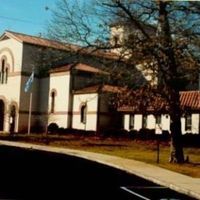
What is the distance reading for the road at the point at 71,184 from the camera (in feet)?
49.8

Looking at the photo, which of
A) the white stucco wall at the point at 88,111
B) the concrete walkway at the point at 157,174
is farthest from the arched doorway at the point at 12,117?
the concrete walkway at the point at 157,174

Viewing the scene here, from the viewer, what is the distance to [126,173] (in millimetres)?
23266

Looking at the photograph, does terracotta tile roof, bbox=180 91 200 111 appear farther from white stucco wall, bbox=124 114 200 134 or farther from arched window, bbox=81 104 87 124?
arched window, bbox=81 104 87 124

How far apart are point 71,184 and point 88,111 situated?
42.5 metres

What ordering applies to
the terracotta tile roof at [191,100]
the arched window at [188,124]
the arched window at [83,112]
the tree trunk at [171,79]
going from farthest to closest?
the arched window at [83,112]
the arched window at [188,124]
the terracotta tile roof at [191,100]
the tree trunk at [171,79]

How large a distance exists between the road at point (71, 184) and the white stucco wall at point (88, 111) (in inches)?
1364

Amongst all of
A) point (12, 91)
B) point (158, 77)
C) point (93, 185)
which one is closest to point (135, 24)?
point (158, 77)

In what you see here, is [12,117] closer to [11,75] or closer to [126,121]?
[11,75]

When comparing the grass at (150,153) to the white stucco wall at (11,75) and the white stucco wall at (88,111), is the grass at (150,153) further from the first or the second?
the white stucco wall at (11,75)

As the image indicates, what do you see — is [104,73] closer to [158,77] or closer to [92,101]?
[158,77]

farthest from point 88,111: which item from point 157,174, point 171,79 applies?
point 157,174

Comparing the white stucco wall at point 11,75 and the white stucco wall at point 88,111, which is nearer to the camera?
the white stucco wall at point 88,111

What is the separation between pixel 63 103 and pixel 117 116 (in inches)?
259

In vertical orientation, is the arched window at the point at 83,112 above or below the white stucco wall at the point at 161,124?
above
